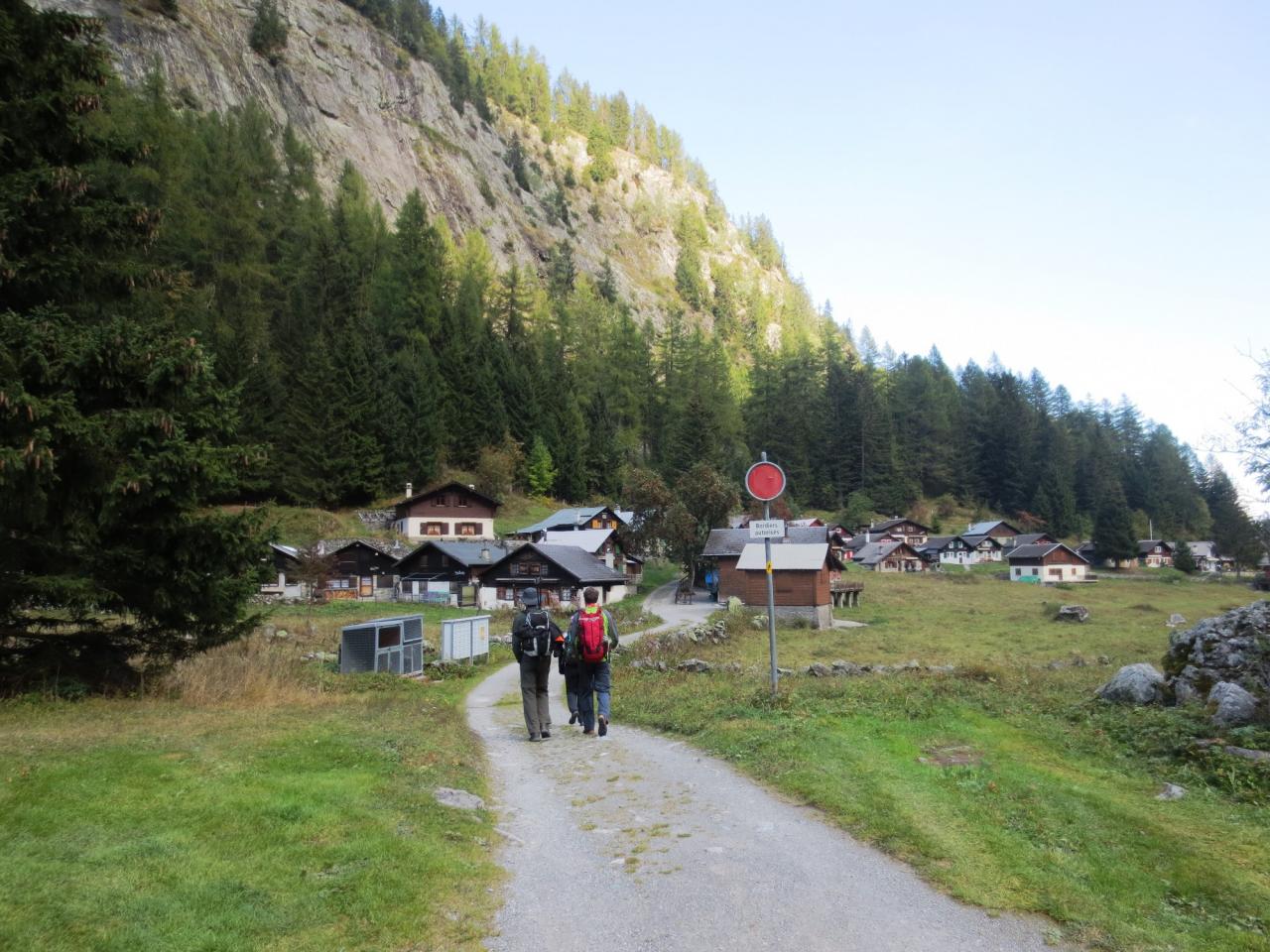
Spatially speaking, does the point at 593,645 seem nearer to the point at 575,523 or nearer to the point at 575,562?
the point at 575,562

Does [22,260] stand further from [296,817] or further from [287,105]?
[287,105]

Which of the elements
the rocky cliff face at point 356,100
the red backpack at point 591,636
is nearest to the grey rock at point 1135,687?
the red backpack at point 591,636

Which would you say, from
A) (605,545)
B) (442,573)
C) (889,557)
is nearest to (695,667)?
(442,573)

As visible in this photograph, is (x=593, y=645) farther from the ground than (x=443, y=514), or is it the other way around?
(x=443, y=514)

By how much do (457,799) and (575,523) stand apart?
59282mm

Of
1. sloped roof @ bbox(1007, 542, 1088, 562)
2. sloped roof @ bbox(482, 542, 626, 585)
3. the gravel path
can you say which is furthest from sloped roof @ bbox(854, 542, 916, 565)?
the gravel path

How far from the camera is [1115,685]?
49.0 feet

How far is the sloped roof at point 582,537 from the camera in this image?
61.9m

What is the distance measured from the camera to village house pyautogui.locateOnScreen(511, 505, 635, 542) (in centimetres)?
6675

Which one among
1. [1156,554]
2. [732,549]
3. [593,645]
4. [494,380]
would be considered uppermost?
[494,380]

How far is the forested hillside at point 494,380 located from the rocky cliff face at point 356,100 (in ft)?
5.51

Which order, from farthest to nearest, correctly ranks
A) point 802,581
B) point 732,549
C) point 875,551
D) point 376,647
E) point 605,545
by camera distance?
point 875,551 < point 605,545 < point 732,549 < point 802,581 < point 376,647

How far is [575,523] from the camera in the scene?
219 feet

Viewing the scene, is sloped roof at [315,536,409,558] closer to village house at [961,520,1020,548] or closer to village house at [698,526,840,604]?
village house at [698,526,840,604]
